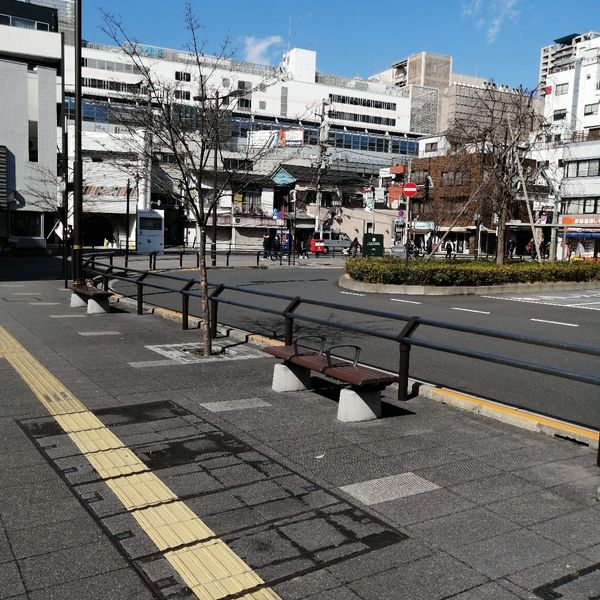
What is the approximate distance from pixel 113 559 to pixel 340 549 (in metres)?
1.22

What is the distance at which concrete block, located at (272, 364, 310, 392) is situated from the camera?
7039mm

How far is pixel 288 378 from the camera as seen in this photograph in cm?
705

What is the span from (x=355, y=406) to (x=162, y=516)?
8.00 ft

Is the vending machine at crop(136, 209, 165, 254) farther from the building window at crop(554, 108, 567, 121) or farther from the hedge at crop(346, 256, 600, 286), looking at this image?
the building window at crop(554, 108, 567, 121)

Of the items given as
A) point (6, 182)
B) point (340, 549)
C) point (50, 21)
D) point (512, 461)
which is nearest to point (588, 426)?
point (512, 461)

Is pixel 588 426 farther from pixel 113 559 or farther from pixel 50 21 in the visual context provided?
pixel 50 21

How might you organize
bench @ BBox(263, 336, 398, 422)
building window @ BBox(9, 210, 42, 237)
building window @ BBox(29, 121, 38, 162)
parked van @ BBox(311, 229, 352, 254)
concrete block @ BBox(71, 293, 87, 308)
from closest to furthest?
bench @ BBox(263, 336, 398, 422)
concrete block @ BBox(71, 293, 87, 308)
building window @ BBox(9, 210, 42, 237)
building window @ BBox(29, 121, 38, 162)
parked van @ BBox(311, 229, 352, 254)

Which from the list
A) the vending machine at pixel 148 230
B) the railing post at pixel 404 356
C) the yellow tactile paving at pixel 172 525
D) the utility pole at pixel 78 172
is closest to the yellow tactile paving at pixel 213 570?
the yellow tactile paving at pixel 172 525

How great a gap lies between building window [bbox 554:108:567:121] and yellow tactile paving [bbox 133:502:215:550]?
81114mm

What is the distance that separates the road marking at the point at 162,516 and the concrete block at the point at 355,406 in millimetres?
1963

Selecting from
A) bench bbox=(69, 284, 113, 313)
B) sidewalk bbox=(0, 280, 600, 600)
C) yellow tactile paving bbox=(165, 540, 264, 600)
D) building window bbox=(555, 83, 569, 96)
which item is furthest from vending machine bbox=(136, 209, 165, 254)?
building window bbox=(555, 83, 569, 96)

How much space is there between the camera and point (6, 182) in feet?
131

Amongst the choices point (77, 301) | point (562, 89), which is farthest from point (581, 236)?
point (77, 301)

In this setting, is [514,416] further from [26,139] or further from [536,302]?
[26,139]
